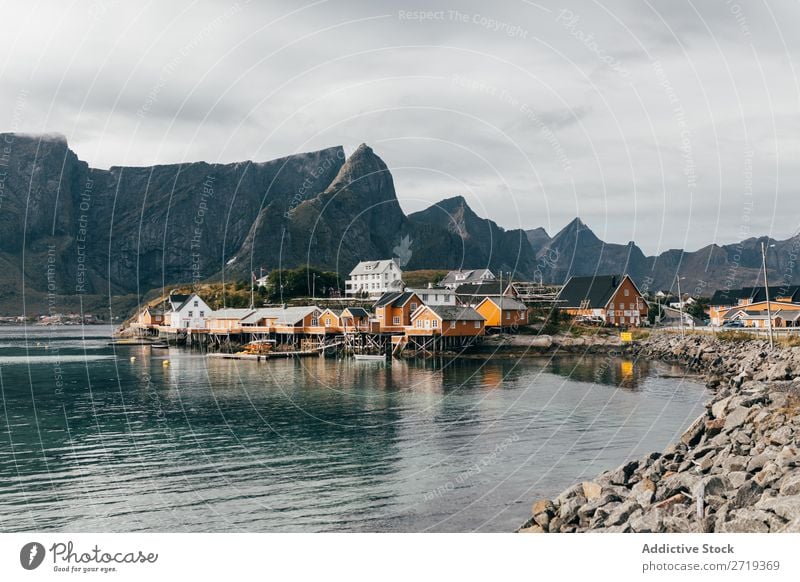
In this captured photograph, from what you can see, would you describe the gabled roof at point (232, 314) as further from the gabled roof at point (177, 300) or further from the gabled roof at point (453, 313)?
the gabled roof at point (453, 313)

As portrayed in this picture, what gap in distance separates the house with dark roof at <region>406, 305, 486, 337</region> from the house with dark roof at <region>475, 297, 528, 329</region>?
10.8 ft

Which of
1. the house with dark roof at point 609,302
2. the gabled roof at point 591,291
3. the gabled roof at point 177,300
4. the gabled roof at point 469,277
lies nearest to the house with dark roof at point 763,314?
the house with dark roof at point 609,302

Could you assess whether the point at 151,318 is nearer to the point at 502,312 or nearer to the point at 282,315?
the point at 282,315

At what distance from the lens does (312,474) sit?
21672mm

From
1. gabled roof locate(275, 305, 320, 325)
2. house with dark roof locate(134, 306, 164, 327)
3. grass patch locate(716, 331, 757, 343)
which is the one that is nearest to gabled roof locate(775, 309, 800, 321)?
grass patch locate(716, 331, 757, 343)

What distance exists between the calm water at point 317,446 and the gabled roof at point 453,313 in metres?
19.3

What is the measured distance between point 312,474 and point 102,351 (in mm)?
74451

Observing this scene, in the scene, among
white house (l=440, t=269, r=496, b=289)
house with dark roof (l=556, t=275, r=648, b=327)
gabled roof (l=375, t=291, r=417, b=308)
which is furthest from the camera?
white house (l=440, t=269, r=496, b=289)

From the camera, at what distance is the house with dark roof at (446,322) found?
2763 inches

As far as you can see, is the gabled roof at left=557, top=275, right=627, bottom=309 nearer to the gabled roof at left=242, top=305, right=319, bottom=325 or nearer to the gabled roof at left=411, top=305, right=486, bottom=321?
the gabled roof at left=411, top=305, right=486, bottom=321

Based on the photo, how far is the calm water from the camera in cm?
1794

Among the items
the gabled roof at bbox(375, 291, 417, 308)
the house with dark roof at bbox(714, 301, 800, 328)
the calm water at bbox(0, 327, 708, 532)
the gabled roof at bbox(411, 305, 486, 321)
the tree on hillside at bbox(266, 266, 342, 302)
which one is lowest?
the calm water at bbox(0, 327, 708, 532)

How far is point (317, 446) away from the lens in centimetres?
2592
